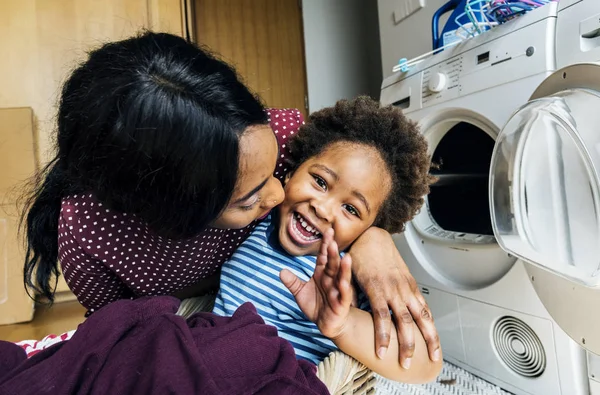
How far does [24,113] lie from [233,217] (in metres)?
1.45

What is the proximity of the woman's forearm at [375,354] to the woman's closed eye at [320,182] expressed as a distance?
239 mm

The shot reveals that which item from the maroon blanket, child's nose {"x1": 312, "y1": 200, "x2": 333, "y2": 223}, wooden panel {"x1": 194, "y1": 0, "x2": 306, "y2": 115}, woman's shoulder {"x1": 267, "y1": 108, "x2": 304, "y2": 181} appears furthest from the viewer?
wooden panel {"x1": 194, "y1": 0, "x2": 306, "y2": 115}

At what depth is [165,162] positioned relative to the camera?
1.49 feet

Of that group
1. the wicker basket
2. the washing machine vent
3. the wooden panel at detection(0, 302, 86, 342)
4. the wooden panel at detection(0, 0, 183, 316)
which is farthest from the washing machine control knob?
the wooden panel at detection(0, 302, 86, 342)

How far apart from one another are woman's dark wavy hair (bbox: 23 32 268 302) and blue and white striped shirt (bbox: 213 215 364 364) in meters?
0.25

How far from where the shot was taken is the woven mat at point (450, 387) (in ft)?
3.37

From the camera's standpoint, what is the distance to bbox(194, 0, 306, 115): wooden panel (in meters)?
2.13

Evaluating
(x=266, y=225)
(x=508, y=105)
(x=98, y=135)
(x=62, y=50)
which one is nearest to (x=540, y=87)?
(x=508, y=105)

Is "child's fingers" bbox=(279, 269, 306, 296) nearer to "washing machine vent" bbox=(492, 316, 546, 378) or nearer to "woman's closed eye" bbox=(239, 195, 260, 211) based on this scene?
"woman's closed eye" bbox=(239, 195, 260, 211)

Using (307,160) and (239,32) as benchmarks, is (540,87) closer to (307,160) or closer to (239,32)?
(307,160)

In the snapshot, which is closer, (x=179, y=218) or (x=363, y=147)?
(x=179, y=218)

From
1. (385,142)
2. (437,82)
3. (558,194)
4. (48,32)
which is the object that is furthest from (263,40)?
(558,194)

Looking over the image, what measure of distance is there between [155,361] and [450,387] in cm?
91

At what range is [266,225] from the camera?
828 millimetres
